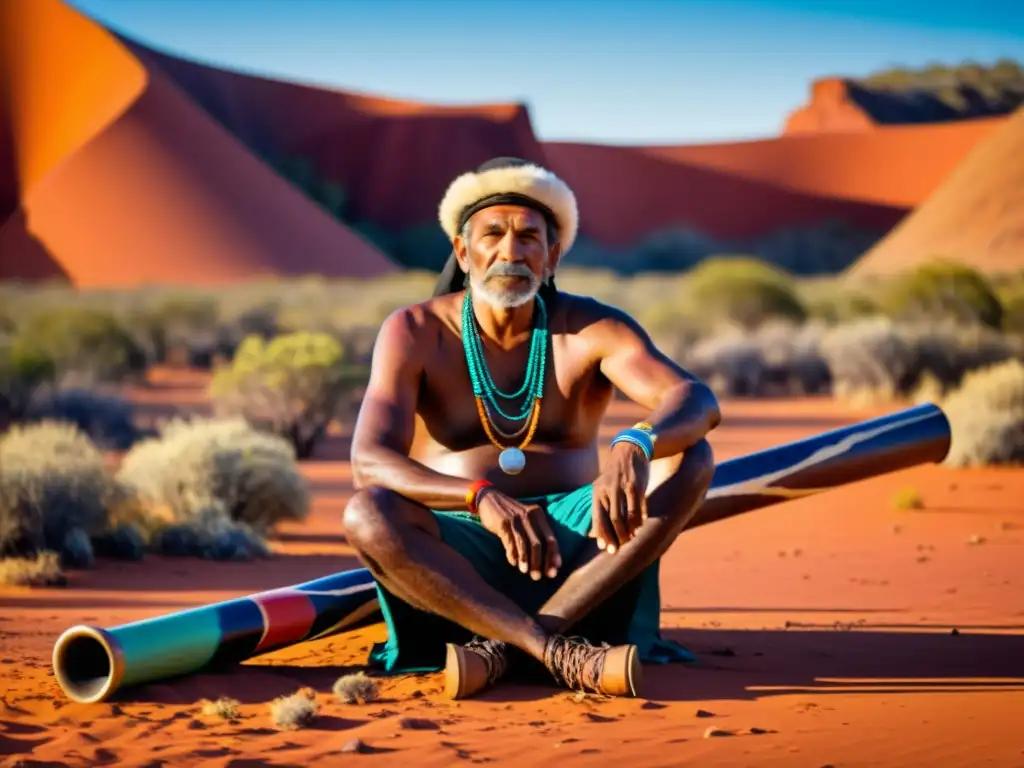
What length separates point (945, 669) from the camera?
544 cm

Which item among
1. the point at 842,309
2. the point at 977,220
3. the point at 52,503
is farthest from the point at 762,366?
the point at 977,220

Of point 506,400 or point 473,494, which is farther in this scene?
point 506,400

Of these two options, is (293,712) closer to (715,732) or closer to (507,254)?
(715,732)

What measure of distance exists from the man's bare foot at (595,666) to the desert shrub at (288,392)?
33.9ft

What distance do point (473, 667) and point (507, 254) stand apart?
149 centimetres

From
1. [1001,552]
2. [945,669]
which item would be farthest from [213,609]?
[1001,552]

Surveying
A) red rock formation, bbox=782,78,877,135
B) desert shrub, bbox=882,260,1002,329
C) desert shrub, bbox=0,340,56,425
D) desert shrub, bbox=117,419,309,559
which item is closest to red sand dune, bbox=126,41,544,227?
red rock formation, bbox=782,78,877,135

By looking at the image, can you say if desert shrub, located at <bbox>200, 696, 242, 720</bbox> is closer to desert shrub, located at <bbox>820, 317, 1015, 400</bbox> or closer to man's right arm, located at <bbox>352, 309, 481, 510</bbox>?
man's right arm, located at <bbox>352, 309, 481, 510</bbox>

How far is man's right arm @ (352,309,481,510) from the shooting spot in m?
5.01

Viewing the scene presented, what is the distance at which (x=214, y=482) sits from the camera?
397 inches

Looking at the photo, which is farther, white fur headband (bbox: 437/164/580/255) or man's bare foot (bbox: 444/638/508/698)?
white fur headband (bbox: 437/164/580/255)

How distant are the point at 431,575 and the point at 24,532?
4.51 metres

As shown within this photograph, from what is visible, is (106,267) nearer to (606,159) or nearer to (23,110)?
(23,110)

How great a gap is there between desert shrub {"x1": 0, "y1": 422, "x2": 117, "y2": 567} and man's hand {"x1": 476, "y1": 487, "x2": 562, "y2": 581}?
180 inches
